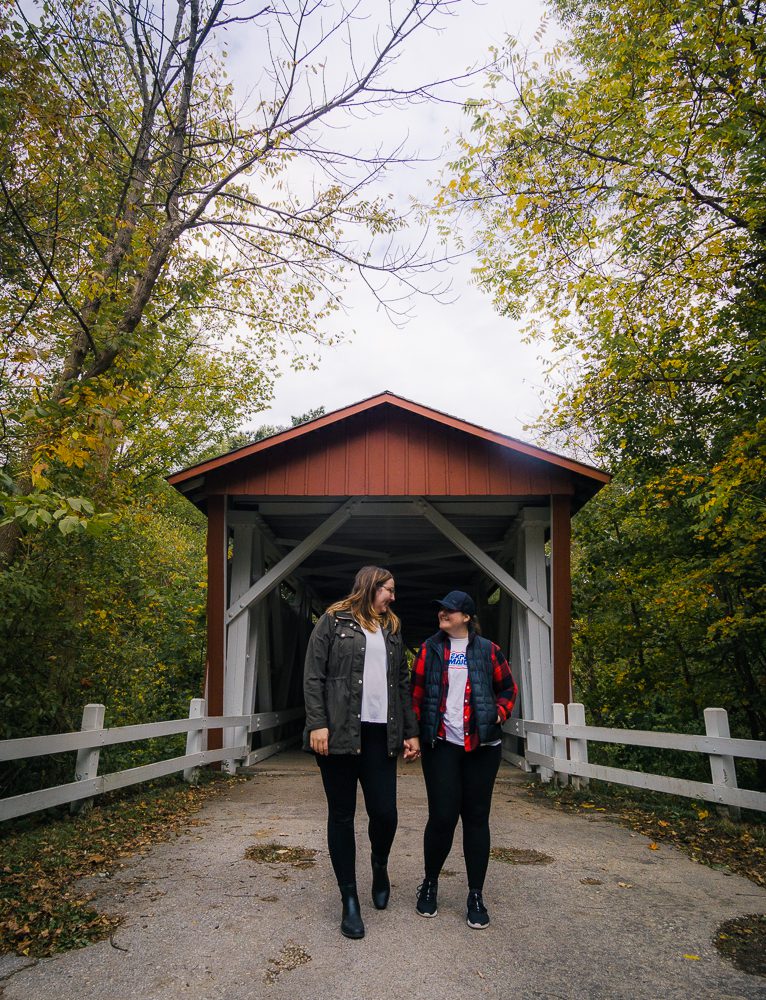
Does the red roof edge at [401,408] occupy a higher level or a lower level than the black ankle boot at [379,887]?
higher

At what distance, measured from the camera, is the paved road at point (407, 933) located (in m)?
2.89

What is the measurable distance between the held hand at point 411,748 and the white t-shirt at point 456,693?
0.16 m

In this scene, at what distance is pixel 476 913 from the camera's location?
11.5 ft

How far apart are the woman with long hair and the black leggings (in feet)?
0.57

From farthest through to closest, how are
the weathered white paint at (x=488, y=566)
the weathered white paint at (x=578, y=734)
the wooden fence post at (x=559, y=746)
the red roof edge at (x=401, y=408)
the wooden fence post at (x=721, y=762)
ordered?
1. the weathered white paint at (x=488, y=566)
2. the red roof edge at (x=401, y=408)
3. the wooden fence post at (x=559, y=746)
4. the weathered white paint at (x=578, y=734)
5. the wooden fence post at (x=721, y=762)

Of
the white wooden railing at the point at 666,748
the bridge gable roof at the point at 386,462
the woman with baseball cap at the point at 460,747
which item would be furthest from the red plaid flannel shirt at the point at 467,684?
the bridge gable roof at the point at 386,462

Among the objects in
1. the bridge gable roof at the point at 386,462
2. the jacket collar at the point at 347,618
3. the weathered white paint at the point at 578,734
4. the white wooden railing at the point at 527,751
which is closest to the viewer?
the jacket collar at the point at 347,618

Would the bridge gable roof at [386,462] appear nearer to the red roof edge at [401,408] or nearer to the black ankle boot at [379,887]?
the red roof edge at [401,408]

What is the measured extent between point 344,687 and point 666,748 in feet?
14.3

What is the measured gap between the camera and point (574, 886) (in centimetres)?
423

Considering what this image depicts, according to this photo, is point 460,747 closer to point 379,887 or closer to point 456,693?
point 456,693

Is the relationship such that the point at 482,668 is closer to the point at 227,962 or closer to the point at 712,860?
the point at 227,962

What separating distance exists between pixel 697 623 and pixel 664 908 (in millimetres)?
6632

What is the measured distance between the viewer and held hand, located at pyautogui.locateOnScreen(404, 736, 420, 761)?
3.49m
